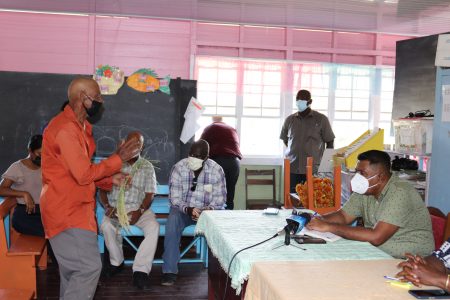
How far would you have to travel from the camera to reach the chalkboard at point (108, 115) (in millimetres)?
5547

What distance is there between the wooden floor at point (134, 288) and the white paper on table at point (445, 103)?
249 cm

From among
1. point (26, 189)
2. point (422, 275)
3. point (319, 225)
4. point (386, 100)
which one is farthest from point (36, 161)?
point (386, 100)

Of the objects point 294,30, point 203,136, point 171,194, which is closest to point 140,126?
point 203,136

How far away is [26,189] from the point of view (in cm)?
430

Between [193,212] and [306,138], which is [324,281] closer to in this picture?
[193,212]

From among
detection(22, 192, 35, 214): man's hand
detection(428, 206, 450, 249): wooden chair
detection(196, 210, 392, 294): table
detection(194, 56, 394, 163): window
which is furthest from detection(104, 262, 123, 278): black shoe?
detection(194, 56, 394, 163): window

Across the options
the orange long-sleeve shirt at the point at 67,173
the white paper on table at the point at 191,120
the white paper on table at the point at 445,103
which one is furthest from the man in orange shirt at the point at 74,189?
the white paper on table at the point at 191,120

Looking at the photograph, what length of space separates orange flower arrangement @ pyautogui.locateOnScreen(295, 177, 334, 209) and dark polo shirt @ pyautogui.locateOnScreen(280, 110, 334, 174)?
5.30 feet

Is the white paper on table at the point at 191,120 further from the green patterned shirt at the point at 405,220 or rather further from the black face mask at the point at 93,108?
the green patterned shirt at the point at 405,220

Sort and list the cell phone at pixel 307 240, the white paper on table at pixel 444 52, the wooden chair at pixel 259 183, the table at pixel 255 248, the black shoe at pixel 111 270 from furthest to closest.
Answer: the wooden chair at pixel 259 183 < the black shoe at pixel 111 270 < the white paper on table at pixel 444 52 < the cell phone at pixel 307 240 < the table at pixel 255 248

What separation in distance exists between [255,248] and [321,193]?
157cm

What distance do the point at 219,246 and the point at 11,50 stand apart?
196 inches

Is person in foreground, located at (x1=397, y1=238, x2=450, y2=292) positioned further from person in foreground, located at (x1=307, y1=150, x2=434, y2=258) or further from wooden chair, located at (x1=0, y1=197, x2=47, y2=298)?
wooden chair, located at (x1=0, y1=197, x2=47, y2=298)

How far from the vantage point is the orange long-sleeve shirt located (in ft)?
8.84
